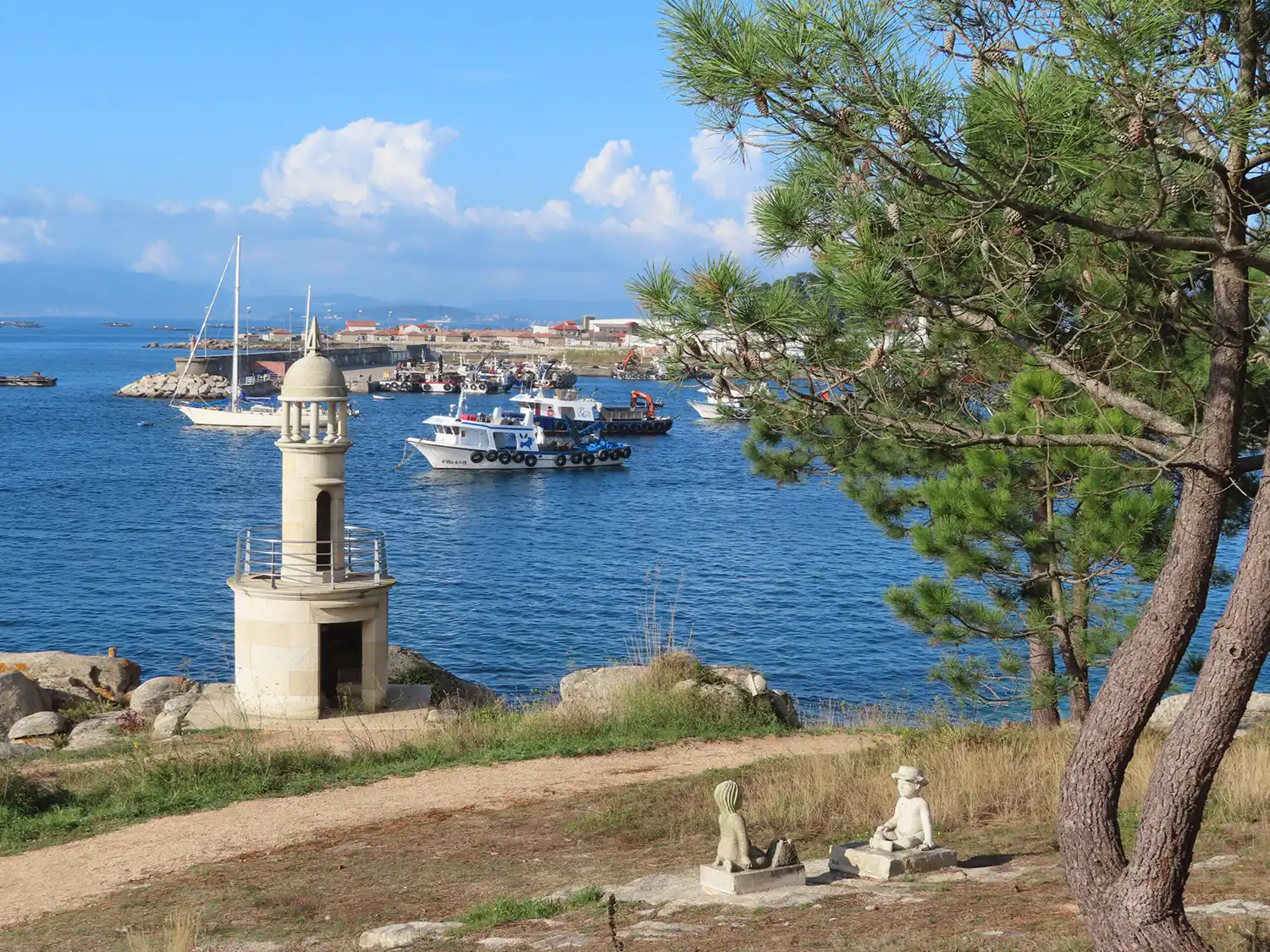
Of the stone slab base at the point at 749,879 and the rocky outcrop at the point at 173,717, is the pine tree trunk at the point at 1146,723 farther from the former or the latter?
the rocky outcrop at the point at 173,717

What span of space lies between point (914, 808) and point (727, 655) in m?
22.8

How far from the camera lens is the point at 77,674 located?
76.8ft

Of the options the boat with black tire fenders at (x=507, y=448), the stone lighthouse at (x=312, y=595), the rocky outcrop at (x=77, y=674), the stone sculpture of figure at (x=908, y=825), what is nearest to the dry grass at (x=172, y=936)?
the stone sculpture of figure at (x=908, y=825)

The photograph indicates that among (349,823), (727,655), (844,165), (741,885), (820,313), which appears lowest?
(727,655)

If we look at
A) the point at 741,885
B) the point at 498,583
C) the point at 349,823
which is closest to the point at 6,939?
the point at 349,823

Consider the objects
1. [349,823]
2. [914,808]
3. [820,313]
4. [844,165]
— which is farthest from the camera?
[349,823]

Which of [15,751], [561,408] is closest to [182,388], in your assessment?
[561,408]

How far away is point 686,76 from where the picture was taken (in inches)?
257

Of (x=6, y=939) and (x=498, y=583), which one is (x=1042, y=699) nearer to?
(x=6, y=939)

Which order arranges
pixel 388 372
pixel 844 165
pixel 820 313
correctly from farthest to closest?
pixel 388 372 < pixel 820 313 < pixel 844 165

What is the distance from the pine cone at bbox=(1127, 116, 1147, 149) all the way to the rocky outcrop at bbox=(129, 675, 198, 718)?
54.1ft

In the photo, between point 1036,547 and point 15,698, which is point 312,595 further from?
point 1036,547

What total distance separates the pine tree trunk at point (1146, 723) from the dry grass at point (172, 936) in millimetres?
5120

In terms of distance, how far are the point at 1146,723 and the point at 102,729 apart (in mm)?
14805
